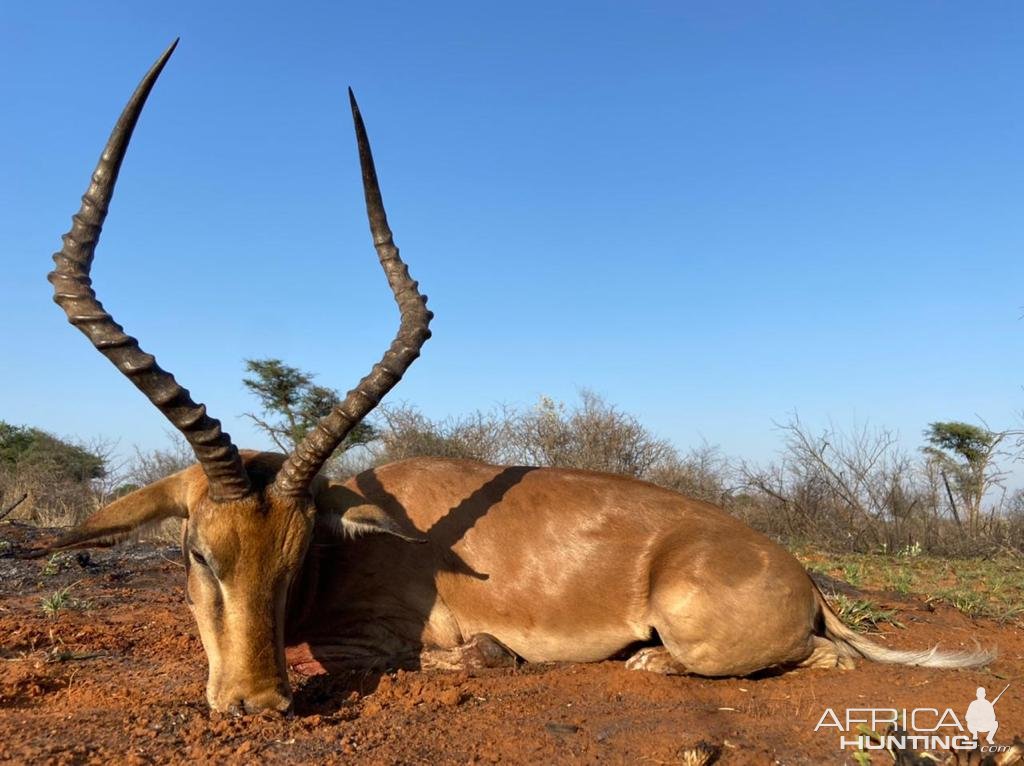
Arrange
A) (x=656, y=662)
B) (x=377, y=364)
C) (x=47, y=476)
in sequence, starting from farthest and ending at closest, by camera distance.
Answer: (x=47, y=476) → (x=656, y=662) → (x=377, y=364)

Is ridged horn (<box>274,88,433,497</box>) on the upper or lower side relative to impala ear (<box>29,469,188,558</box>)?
upper

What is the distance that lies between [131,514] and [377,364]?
1.75m

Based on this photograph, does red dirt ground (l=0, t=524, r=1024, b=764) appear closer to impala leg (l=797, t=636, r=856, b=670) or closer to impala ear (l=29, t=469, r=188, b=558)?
impala leg (l=797, t=636, r=856, b=670)

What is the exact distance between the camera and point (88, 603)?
7656 millimetres

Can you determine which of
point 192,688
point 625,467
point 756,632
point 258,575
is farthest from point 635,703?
point 625,467

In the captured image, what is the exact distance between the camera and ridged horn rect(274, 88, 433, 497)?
4.94 metres

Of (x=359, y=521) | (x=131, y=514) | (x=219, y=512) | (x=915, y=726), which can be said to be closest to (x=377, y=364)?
(x=359, y=521)

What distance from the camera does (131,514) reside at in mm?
5055

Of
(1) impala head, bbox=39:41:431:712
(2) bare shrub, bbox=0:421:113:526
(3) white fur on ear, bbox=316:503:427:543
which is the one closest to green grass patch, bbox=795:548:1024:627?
(3) white fur on ear, bbox=316:503:427:543

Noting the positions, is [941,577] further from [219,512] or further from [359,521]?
[219,512]

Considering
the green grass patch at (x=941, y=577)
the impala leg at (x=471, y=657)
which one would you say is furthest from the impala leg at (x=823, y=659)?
the impala leg at (x=471, y=657)

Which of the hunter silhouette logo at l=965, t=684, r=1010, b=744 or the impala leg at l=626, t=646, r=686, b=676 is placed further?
the impala leg at l=626, t=646, r=686, b=676

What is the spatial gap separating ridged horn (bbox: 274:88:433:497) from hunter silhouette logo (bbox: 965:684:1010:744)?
381 cm

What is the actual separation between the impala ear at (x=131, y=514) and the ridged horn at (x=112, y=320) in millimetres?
670
